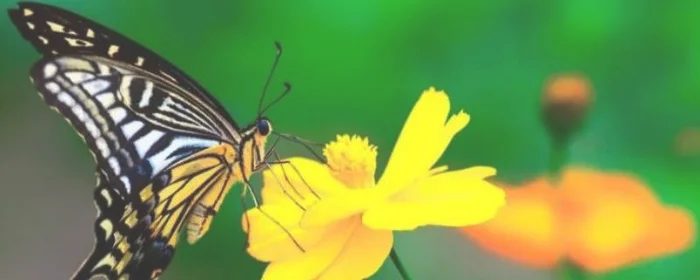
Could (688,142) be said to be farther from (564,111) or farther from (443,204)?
(443,204)

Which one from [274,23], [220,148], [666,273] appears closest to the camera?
[220,148]

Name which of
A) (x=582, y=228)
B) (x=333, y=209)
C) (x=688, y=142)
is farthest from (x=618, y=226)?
(x=333, y=209)

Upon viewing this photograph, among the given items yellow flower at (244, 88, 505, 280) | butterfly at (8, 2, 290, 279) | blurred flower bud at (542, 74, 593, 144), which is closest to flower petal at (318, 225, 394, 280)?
yellow flower at (244, 88, 505, 280)

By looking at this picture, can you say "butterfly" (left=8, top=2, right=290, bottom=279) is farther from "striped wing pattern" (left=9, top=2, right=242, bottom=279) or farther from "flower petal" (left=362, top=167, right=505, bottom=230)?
"flower petal" (left=362, top=167, right=505, bottom=230)

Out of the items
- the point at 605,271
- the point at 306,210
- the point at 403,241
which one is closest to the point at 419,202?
the point at 306,210

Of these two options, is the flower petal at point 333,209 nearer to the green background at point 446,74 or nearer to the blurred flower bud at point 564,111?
the blurred flower bud at point 564,111

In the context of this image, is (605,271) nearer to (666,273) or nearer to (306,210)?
(666,273)
